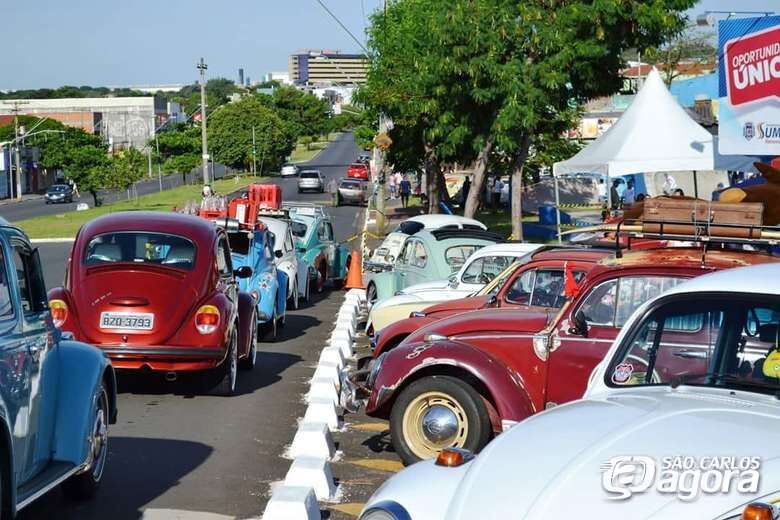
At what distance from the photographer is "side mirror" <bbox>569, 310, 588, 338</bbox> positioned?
8.91 m

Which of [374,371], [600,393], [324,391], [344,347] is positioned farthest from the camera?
[344,347]

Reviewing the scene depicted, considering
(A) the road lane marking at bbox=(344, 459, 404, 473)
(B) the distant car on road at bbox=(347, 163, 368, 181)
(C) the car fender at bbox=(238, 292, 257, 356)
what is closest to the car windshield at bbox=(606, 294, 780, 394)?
(A) the road lane marking at bbox=(344, 459, 404, 473)

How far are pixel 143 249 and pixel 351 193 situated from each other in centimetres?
5499

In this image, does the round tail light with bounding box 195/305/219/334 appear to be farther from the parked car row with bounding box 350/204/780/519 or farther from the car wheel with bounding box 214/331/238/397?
the parked car row with bounding box 350/204/780/519

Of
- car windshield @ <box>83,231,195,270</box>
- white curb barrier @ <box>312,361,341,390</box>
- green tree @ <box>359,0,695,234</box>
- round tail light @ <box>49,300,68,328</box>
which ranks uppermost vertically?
green tree @ <box>359,0,695,234</box>

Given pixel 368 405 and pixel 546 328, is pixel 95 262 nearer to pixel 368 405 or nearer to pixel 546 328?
pixel 368 405

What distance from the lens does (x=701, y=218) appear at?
26.9ft

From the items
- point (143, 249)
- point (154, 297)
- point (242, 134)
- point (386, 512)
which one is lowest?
point (386, 512)

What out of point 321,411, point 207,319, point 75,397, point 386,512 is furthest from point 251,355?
point 386,512

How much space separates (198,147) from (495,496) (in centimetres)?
11774

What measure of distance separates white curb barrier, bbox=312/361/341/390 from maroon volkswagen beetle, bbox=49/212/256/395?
108 cm

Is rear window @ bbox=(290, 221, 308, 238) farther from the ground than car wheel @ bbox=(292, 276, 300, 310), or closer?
farther from the ground

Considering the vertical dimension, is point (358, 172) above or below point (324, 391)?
above

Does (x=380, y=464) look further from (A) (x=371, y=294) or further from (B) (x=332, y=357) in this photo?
(A) (x=371, y=294)
